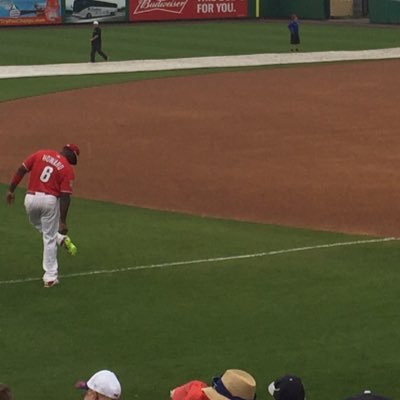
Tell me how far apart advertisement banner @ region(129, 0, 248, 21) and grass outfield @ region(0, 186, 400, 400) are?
4357cm

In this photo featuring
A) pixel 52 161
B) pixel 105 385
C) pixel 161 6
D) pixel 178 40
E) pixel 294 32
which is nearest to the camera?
pixel 105 385

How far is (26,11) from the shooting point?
60.8 meters

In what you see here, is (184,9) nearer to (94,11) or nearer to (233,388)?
(94,11)

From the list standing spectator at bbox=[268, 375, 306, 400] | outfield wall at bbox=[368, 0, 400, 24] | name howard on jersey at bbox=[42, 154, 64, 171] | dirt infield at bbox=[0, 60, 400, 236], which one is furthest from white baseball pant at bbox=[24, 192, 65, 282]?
outfield wall at bbox=[368, 0, 400, 24]

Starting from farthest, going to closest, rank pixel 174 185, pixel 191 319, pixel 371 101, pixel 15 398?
pixel 371 101, pixel 174 185, pixel 191 319, pixel 15 398

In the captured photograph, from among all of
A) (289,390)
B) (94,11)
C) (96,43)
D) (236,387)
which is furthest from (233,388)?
(94,11)

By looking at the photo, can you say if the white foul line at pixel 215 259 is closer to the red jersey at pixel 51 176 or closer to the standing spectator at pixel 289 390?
the red jersey at pixel 51 176

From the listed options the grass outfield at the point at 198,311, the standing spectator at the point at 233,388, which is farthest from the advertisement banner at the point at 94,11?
the standing spectator at the point at 233,388

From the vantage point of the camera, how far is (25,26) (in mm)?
60844

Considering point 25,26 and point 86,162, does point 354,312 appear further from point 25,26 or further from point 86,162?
point 25,26

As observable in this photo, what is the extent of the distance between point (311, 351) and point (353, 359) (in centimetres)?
53

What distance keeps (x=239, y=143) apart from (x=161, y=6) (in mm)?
36086

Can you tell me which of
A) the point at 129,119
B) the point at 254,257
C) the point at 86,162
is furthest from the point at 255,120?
the point at 254,257

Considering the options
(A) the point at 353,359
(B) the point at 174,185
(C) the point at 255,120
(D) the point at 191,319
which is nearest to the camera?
(A) the point at 353,359
